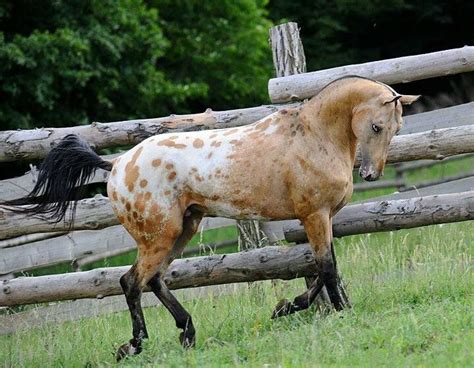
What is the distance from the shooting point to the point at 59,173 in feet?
23.8

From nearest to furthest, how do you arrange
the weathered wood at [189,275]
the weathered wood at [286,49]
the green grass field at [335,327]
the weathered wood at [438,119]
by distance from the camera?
the green grass field at [335,327]
the weathered wood at [189,275]
the weathered wood at [286,49]
the weathered wood at [438,119]

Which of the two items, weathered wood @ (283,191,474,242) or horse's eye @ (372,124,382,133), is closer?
horse's eye @ (372,124,382,133)

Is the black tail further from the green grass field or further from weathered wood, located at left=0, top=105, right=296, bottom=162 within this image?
the green grass field

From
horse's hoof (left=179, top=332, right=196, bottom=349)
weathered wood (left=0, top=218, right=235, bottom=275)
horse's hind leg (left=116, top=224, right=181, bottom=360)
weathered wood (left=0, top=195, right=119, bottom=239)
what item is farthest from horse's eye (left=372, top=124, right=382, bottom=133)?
weathered wood (left=0, top=218, right=235, bottom=275)

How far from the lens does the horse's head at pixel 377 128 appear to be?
6.77 metres

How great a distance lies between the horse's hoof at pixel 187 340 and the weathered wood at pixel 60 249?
8.12 ft

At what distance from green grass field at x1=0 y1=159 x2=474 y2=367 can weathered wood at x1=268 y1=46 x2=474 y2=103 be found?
1.40 m

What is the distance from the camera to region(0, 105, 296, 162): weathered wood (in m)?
7.92

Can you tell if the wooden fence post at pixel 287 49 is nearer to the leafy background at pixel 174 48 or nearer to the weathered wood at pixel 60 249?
the weathered wood at pixel 60 249

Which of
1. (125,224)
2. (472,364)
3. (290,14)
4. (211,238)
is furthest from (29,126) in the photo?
(472,364)

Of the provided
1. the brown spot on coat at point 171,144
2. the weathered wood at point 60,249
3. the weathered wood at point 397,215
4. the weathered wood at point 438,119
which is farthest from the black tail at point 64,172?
the weathered wood at point 438,119

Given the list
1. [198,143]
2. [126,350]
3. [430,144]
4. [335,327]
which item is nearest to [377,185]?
[430,144]

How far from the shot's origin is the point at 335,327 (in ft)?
21.2

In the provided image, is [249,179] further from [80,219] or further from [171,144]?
[80,219]
